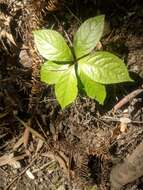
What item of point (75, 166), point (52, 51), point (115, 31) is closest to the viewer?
point (52, 51)

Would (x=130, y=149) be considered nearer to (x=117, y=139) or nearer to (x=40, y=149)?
A: (x=117, y=139)

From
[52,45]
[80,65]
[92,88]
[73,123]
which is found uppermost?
[52,45]

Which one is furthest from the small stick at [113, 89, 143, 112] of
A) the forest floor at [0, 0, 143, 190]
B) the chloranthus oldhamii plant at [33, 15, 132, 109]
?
the chloranthus oldhamii plant at [33, 15, 132, 109]

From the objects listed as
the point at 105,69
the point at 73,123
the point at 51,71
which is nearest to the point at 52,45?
the point at 51,71

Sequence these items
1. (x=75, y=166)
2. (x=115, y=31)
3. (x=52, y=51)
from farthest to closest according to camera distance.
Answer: (x=75, y=166) < (x=115, y=31) < (x=52, y=51)

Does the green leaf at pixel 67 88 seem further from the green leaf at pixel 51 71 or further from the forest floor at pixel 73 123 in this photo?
the forest floor at pixel 73 123

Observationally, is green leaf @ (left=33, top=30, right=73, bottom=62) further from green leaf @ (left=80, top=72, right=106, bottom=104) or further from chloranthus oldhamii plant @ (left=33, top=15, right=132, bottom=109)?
green leaf @ (left=80, top=72, right=106, bottom=104)

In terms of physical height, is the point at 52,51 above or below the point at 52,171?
above

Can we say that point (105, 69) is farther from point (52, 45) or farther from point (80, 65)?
point (52, 45)

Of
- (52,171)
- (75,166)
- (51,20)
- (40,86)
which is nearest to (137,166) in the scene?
(75,166)
